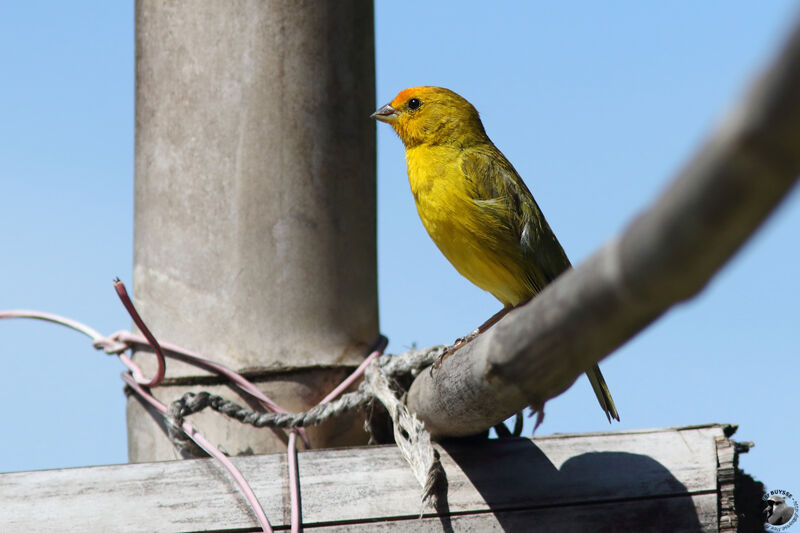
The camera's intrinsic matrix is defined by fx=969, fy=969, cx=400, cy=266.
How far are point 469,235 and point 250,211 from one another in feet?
2.73

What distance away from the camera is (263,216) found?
351cm

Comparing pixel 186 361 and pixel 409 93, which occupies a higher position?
pixel 409 93

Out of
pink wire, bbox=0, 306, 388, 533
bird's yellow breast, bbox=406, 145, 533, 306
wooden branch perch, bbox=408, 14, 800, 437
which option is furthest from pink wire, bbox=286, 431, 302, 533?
bird's yellow breast, bbox=406, 145, 533, 306

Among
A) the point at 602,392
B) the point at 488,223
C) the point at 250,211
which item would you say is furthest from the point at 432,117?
the point at 602,392

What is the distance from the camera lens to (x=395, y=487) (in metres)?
2.91

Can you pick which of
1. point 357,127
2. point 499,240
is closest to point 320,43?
point 357,127

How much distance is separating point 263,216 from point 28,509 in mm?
1296

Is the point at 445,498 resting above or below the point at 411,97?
below

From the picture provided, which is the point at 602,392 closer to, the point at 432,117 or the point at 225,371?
the point at 225,371

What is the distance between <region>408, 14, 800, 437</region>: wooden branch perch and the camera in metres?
1.03

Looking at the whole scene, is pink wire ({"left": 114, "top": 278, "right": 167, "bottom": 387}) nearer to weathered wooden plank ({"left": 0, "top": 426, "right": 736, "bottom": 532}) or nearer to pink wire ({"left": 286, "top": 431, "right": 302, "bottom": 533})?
weathered wooden plank ({"left": 0, "top": 426, "right": 736, "bottom": 532})

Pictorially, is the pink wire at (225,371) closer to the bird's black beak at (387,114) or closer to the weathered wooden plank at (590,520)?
the weathered wooden plank at (590,520)

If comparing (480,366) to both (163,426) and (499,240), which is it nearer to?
(499,240)

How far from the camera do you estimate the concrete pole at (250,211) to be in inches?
138
